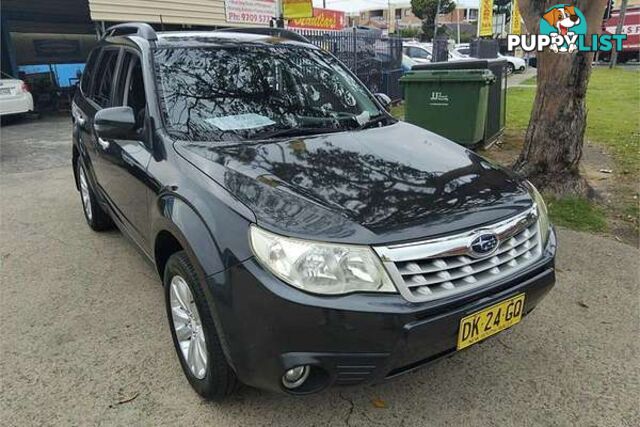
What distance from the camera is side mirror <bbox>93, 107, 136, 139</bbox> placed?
2922 mm

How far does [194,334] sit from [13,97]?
11542 mm

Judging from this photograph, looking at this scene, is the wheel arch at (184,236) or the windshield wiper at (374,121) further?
the windshield wiper at (374,121)

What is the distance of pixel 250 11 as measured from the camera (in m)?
15.9

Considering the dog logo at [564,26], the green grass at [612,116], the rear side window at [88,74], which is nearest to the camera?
the rear side window at [88,74]

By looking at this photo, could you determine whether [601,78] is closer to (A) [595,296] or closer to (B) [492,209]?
(A) [595,296]

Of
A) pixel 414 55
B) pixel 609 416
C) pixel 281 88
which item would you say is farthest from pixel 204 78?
pixel 414 55

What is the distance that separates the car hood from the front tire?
1.53 feet

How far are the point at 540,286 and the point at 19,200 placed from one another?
5.96 meters

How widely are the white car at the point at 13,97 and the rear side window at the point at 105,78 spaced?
28.7 ft

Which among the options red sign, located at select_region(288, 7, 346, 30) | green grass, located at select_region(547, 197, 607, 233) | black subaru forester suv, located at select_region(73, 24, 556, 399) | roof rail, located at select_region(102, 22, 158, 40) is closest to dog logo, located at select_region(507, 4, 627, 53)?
green grass, located at select_region(547, 197, 607, 233)

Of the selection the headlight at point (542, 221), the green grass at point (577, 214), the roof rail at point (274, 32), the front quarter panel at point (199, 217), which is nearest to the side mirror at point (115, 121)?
the front quarter panel at point (199, 217)

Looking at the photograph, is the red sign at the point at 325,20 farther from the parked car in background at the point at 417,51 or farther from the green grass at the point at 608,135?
the green grass at the point at 608,135

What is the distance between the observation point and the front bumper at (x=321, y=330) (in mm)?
1956

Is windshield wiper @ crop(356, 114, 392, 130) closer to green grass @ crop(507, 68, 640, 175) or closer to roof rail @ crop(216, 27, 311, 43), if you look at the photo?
roof rail @ crop(216, 27, 311, 43)
